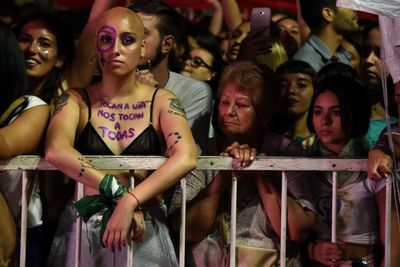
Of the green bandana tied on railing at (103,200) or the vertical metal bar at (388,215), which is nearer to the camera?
the green bandana tied on railing at (103,200)

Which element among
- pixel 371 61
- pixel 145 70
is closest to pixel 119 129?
pixel 145 70

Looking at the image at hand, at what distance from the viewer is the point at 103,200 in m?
4.63

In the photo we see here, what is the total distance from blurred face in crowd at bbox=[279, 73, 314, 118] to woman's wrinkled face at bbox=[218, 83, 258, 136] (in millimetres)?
813

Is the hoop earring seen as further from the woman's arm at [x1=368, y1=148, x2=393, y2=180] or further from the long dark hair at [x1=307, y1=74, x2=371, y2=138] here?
the woman's arm at [x1=368, y1=148, x2=393, y2=180]

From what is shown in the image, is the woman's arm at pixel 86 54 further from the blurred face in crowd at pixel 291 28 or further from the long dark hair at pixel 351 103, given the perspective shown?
the blurred face in crowd at pixel 291 28

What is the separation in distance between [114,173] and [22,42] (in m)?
1.39

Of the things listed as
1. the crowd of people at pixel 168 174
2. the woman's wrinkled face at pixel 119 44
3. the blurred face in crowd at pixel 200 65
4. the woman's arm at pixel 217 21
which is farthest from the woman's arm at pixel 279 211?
the woman's arm at pixel 217 21

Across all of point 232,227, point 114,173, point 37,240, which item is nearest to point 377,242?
point 232,227

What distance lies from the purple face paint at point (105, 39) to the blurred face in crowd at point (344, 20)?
7.41ft

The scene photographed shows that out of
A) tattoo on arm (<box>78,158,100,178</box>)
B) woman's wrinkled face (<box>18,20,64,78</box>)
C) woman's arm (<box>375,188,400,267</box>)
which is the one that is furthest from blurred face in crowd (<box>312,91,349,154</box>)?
woman's wrinkled face (<box>18,20,64,78</box>)

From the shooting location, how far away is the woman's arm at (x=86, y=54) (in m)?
5.56

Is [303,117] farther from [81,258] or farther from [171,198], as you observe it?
[81,258]

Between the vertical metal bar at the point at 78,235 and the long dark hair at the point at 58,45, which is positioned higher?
the long dark hair at the point at 58,45

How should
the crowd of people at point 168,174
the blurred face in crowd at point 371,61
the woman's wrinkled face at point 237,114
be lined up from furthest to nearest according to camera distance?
the blurred face in crowd at point 371,61, the woman's wrinkled face at point 237,114, the crowd of people at point 168,174
